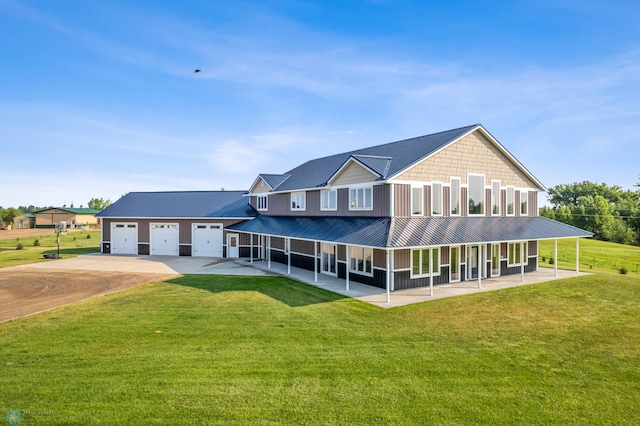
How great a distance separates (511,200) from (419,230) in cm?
965

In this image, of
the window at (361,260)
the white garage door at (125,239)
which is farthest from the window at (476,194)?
the white garage door at (125,239)

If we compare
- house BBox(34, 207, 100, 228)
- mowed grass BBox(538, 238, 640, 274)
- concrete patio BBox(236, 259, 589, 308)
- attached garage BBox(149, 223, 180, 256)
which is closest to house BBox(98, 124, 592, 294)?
concrete patio BBox(236, 259, 589, 308)

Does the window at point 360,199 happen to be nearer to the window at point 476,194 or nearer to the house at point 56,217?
the window at point 476,194

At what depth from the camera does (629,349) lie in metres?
10.1

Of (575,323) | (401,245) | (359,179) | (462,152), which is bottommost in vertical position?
(575,323)

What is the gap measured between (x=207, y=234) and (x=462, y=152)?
21.6 metres

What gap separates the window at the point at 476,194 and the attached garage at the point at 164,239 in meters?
24.0

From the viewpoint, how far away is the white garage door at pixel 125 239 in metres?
32.5

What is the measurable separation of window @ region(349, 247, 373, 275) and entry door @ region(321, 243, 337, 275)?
1404 mm

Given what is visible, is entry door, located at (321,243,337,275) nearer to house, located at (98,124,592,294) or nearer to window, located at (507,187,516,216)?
house, located at (98,124,592,294)

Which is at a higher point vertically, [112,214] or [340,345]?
[112,214]

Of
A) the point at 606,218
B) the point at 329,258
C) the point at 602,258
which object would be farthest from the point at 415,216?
the point at 606,218

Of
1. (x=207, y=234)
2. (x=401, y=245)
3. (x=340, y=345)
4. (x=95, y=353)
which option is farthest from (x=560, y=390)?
(x=207, y=234)

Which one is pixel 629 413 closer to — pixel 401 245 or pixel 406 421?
pixel 406 421
